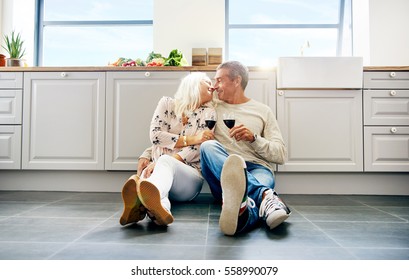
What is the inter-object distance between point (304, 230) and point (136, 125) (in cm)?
154

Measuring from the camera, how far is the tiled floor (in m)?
1.00

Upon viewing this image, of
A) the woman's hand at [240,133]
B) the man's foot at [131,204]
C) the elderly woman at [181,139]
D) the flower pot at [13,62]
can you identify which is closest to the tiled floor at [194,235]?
the man's foot at [131,204]

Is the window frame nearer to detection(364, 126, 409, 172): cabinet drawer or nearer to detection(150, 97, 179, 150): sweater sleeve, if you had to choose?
detection(364, 126, 409, 172): cabinet drawer

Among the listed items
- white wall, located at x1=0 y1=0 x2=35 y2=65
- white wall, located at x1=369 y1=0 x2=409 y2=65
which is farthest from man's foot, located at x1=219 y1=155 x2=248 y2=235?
white wall, located at x1=0 y1=0 x2=35 y2=65

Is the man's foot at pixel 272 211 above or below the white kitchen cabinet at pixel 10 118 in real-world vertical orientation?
below

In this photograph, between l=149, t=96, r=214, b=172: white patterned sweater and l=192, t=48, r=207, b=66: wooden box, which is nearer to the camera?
l=149, t=96, r=214, b=172: white patterned sweater

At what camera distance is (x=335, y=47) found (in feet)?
12.5

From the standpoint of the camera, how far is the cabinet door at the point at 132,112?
244 cm

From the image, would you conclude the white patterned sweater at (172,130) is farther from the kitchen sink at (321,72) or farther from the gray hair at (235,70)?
the kitchen sink at (321,72)

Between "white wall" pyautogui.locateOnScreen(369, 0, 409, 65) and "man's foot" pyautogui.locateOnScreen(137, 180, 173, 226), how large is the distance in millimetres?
2889

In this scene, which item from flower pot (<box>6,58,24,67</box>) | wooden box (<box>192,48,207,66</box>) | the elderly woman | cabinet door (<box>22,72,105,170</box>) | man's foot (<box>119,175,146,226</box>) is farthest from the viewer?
wooden box (<box>192,48,207,66</box>)

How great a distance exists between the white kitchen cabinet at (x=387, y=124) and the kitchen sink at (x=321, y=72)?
0.49 feet

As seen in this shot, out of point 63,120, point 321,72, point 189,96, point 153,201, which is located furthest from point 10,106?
point 321,72

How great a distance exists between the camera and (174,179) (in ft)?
5.29
